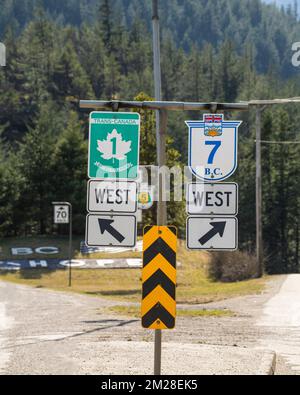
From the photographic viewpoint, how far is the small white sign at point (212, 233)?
30.8 feet

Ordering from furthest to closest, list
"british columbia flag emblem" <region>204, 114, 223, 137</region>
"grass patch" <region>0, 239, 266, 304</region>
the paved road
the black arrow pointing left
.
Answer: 1. "grass patch" <region>0, 239, 266, 304</region>
2. the paved road
3. "british columbia flag emblem" <region>204, 114, 223, 137</region>
4. the black arrow pointing left

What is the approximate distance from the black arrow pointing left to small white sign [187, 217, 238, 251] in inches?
33.6

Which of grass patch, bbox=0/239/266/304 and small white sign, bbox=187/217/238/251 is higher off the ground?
small white sign, bbox=187/217/238/251

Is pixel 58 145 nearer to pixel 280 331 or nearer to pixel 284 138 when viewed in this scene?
pixel 284 138

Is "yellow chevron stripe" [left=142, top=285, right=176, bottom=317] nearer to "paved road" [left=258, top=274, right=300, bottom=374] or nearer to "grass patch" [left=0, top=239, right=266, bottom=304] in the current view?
"paved road" [left=258, top=274, right=300, bottom=374]

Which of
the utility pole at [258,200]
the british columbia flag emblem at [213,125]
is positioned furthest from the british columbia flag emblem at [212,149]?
the utility pole at [258,200]

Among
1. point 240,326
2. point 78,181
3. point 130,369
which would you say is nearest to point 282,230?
point 78,181

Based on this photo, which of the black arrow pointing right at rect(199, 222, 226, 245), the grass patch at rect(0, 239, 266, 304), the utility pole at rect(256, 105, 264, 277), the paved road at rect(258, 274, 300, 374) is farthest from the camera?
the utility pole at rect(256, 105, 264, 277)

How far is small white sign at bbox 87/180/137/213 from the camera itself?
933cm

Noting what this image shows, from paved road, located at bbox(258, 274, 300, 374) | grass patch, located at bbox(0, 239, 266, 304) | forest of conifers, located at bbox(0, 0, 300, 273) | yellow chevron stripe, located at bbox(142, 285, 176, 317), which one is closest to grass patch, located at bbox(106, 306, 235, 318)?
paved road, located at bbox(258, 274, 300, 374)

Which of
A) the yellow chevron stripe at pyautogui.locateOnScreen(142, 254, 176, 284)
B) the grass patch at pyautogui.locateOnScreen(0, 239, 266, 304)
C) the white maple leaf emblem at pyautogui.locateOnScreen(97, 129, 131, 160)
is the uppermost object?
the white maple leaf emblem at pyautogui.locateOnScreen(97, 129, 131, 160)

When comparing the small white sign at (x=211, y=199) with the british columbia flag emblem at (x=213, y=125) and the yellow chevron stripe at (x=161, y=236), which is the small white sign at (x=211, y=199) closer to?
the yellow chevron stripe at (x=161, y=236)

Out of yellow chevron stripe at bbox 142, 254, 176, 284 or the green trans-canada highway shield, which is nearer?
the green trans-canada highway shield
